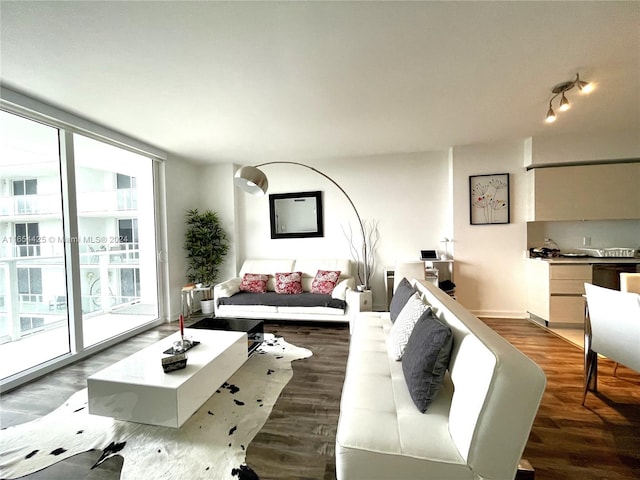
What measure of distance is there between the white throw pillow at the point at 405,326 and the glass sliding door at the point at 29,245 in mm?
3263

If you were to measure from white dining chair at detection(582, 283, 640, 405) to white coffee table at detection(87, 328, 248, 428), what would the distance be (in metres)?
2.59

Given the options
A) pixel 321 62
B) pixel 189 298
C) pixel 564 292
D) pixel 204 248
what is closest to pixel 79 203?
pixel 204 248

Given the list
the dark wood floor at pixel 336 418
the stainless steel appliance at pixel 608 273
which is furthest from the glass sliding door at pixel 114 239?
the stainless steel appliance at pixel 608 273

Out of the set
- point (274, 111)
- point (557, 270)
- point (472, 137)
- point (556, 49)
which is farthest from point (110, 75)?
point (557, 270)

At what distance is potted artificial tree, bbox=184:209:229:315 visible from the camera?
4.20m

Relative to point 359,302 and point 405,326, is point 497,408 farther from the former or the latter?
point 359,302

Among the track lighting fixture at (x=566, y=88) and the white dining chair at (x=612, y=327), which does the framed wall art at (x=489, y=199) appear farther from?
the white dining chair at (x=612, y=327)

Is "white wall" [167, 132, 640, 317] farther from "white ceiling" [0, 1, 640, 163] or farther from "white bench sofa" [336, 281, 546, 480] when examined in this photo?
"white bench sofa" [336, 281, 546, 480]

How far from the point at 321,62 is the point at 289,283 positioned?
2.82 m

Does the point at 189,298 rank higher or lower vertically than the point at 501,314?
higher

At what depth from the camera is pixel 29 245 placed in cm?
256

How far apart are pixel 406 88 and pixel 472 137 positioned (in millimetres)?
1738

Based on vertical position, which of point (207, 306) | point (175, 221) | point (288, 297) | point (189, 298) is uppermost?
point (175, 221)

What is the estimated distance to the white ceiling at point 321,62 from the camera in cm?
149
